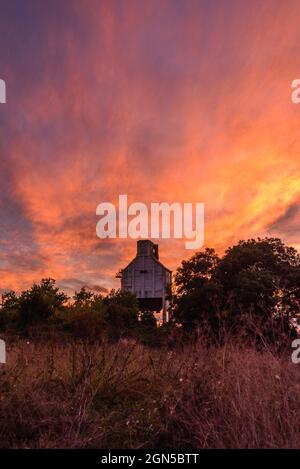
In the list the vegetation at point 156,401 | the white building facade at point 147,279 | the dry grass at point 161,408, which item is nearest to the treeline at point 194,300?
the white building facade at point 147,279

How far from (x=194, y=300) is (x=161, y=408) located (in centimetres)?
1597

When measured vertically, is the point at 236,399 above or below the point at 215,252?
below

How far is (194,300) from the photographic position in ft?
68.8

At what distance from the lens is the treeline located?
18250 millimetres

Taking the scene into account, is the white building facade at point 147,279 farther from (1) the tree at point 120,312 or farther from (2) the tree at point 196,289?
(2) the tree at point 196,289

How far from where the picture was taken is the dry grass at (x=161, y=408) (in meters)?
4.32

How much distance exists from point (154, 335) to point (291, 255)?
8.10 m

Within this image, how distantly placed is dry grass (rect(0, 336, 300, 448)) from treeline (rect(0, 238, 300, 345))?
11160 millimetres

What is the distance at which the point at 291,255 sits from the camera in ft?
74.4

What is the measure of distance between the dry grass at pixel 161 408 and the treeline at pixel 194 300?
11.2 m

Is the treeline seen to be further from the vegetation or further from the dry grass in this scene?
the dry grass
